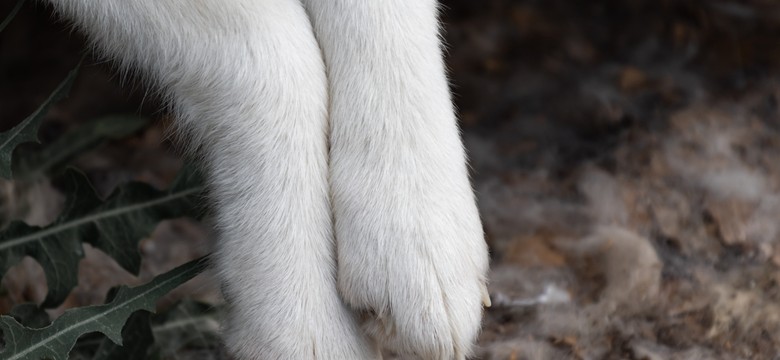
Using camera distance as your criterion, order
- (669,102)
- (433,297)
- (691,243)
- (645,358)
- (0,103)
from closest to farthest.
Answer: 1. (433,297)
2. (645,358)
3. (691,243)
4. (669,102)
5. (0,103)

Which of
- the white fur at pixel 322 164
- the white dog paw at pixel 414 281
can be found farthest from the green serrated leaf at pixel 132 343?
the white dog paw at pixel 414 281

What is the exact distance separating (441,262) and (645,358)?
1.50 feet

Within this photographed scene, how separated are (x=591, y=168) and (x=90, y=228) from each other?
103 cm

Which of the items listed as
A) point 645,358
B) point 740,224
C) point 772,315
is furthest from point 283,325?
point 740,224

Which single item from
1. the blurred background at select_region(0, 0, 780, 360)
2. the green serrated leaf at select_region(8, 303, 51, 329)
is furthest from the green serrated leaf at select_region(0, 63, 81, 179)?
the green serrated leaf at select_region(8, 303, 51, 329)

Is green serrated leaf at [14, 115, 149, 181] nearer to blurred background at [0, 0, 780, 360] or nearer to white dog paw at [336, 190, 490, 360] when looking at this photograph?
blurred background at [0, 0, 780, 360]

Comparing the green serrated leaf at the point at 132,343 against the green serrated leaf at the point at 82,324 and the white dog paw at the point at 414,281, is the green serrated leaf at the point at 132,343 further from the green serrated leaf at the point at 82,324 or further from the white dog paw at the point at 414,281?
the white dog paw at the point at 414,281

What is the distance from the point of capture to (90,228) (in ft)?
4.89

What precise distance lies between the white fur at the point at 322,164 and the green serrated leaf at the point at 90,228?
243 millimetres

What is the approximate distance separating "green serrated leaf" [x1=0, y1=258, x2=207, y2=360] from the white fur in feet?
0.27

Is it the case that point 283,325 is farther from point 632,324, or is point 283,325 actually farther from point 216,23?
point 632,324

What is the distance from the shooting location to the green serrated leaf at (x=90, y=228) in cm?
145

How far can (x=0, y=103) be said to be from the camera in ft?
8.04

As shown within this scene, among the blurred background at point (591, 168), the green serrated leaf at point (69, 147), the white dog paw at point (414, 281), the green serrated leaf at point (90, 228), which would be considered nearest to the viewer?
the white dog paw at point (414, 281)
